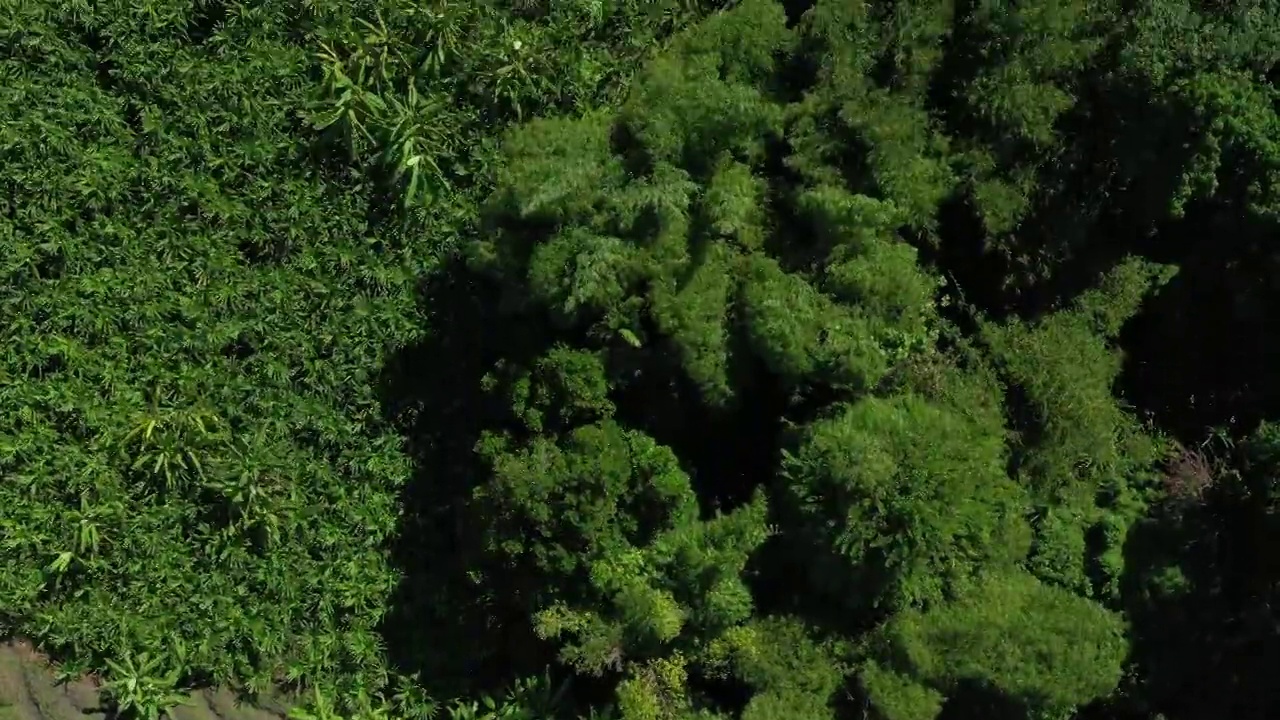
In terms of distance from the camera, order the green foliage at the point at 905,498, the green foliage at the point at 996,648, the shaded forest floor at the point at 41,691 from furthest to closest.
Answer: the shaded forest floor at the point at 41,691 < the green foliage at the point at 996,648 < the green foliage at the point at 905,498

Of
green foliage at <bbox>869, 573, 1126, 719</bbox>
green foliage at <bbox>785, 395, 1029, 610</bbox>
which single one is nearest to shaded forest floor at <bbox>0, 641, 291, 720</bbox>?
green foliage at <bbox>785, 395, 1029, 610</bbox>

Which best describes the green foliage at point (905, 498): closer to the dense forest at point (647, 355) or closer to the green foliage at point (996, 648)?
the dense forest at point (647, 355)

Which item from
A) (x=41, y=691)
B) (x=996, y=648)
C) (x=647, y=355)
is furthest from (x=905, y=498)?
(x=41, y=691)

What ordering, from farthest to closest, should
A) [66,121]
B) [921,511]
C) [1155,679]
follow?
[66,121]
[1155,679]
[921,511]

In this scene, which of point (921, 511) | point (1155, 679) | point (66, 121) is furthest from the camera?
point (66, 121)

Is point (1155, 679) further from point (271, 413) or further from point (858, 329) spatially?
point (271, 413)

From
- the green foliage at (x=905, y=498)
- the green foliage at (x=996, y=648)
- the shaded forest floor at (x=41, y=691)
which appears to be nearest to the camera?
the green foliage at (x=905, y=498)

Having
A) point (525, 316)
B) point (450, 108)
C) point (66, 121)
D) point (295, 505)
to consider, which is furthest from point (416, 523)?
point (66, 121)

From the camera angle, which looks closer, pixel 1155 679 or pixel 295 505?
pixel 1155 679

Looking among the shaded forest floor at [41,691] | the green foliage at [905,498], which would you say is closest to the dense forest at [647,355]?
the green foliage at [905,498]
